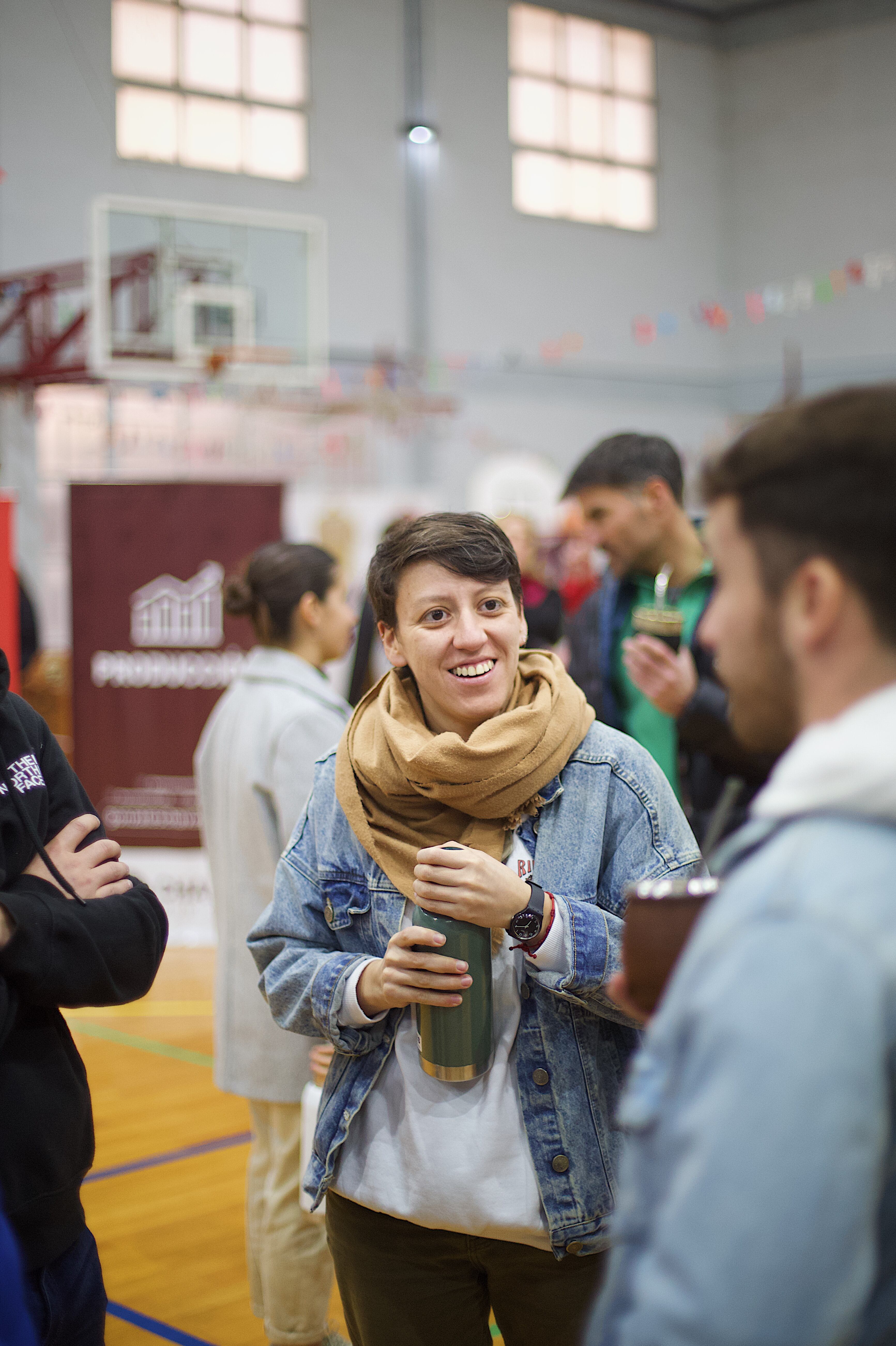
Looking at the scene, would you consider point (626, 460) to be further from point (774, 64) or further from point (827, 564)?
point (774, 64)

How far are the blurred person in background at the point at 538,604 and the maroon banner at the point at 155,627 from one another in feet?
4.08

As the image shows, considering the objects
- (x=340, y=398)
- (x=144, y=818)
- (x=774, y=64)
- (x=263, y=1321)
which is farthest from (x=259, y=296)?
(x=263, y=1321)

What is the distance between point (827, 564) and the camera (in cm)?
77

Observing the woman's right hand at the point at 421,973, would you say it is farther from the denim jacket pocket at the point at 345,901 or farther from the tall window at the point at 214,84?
the tall window at the point at 214,84

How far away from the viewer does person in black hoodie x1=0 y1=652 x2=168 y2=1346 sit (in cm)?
145

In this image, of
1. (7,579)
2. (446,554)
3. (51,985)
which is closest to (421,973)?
(51,985)

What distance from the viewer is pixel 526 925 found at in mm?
1410

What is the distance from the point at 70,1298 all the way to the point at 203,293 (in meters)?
7.97

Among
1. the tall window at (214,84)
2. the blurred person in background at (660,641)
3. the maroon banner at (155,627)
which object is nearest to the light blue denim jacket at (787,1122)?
the blurred person in background at (660,641)

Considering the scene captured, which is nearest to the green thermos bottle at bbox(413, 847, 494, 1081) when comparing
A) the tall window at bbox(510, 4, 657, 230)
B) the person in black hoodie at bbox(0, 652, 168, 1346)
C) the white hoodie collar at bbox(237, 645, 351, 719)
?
the person in black hoodie at bbox(0, 652, 168, 1346)

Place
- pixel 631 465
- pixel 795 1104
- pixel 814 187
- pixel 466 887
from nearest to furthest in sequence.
A: 1. pixel 795 1104
2. pixel 466 887
3. pixel 631 465
4. pixel 814 187

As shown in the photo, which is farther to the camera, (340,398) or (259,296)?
(340,398)

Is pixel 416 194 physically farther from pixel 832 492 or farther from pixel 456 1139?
pixel 832 492

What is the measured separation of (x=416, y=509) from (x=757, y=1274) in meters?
6.85
